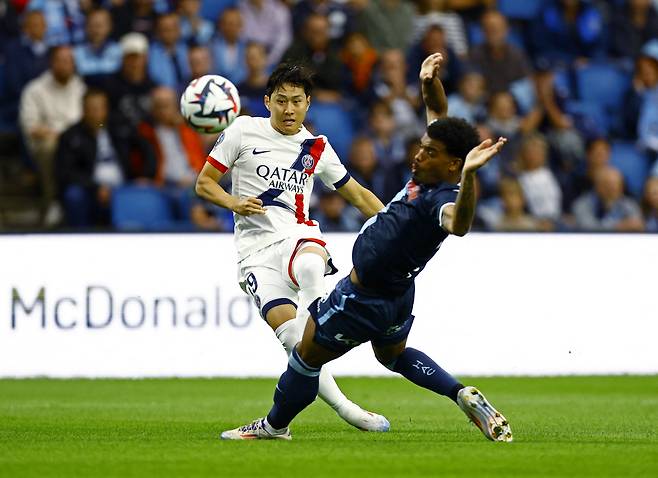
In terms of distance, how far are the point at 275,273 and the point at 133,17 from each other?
8.93m

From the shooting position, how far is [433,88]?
827 cm

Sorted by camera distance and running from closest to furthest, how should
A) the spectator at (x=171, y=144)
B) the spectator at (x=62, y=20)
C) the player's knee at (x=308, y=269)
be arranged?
the player's knee at (x=308, y=269) → the spectator at (x=171, y=144) → the spectator at (x=62, y=20)

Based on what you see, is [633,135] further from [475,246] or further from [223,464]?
[223,464]

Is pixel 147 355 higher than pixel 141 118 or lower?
lower

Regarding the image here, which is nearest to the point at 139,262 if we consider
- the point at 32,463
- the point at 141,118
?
the point at 141,118

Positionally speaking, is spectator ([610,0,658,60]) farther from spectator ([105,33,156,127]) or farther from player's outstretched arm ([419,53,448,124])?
player's outstretched arm ([419,53,448,124])

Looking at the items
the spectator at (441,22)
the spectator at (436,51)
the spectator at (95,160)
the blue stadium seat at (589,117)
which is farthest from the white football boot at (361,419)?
the spectator at (441,22)

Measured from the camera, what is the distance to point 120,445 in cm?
767

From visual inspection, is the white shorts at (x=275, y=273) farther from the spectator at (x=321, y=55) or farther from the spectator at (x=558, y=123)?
the spectator at (x=558, y=123)

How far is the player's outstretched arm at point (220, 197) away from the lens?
8.61m

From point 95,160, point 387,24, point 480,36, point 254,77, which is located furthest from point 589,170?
point 95,160

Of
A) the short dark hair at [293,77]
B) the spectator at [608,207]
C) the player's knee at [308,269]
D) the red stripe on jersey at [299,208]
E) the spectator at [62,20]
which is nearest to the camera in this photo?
the player's knee at [308,269]

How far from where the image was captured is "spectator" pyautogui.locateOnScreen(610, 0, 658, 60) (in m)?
20.3

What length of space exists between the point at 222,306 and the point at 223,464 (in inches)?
291
